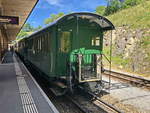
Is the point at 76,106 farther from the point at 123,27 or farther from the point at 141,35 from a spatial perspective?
the point at 123,27

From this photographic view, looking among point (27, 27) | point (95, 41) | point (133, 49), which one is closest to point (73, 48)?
point (95, 41)

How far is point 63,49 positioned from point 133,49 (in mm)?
8884

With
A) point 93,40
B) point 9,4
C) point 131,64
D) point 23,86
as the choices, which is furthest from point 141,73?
point 9,4

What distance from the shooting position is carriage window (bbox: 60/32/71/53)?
22.5 ft

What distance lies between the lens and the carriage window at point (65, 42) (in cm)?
685

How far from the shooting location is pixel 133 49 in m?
14.0

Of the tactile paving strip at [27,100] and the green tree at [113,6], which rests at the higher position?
the green tree at [113,6]

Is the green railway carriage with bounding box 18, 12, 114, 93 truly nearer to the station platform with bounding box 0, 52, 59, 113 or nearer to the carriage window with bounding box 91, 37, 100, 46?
the carriage window with bounding box 91, 37, 100, 46

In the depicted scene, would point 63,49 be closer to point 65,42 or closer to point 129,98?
point 65,42

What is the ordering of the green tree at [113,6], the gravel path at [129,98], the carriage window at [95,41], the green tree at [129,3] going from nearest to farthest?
the gravel path at [129,98] < the carriage window at [95,41] < the green tree at [129,3] < the green tree at [113,6]

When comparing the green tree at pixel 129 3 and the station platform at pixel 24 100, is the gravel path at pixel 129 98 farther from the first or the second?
the green tree at pixel 129 3

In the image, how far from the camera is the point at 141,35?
13922 millimetres

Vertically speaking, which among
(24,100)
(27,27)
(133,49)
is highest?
(27,27)

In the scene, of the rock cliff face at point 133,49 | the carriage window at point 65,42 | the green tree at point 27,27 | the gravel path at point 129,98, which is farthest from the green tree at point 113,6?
the green tree at point 27,27
